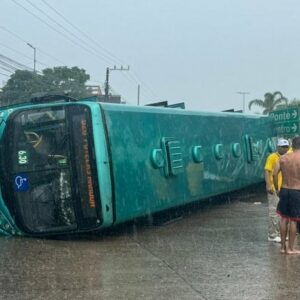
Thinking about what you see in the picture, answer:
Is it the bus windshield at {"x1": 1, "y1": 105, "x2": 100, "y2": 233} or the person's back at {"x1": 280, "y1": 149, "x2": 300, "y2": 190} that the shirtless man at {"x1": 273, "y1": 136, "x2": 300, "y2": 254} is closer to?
the person's back at {"x1": 280, "y1": 149, "x2": 300, "y2": 190}

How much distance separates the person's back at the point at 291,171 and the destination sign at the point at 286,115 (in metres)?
7.89

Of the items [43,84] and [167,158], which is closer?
[167,158]

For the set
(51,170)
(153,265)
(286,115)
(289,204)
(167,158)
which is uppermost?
(286,115)

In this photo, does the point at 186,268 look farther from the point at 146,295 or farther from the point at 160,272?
the point at 146,295

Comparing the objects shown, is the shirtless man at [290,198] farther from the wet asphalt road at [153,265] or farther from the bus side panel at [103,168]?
the bus side panel at [103,168]

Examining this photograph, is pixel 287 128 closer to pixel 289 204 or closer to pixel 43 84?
pixel 289 204

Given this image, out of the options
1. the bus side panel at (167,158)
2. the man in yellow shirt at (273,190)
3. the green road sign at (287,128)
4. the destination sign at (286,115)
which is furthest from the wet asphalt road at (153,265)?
the destination sign at (286,115)

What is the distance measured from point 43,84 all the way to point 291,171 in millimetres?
33590

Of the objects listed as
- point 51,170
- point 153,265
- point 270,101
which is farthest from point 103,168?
point 270,101

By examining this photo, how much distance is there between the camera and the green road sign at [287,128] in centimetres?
1577

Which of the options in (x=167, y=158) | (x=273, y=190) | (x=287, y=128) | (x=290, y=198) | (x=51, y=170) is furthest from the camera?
(x=287, y=128)

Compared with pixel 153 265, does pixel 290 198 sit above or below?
above

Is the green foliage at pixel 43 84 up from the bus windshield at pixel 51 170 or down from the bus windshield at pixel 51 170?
up

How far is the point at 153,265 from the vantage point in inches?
284
